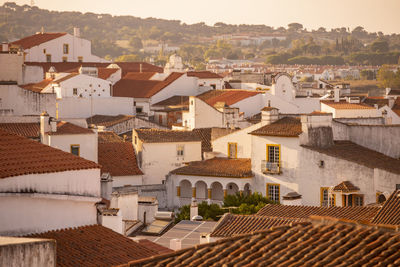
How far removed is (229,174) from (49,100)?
27.8 ft

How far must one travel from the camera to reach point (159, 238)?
1168 inches

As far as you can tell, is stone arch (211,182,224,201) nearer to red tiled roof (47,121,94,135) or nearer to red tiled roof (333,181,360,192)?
red tiled roof (47,121,94,135)

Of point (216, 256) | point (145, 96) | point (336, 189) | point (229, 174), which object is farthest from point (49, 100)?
point (216, 256)

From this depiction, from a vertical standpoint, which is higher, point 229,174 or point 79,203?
point 79,203

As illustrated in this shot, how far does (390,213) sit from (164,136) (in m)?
29.5

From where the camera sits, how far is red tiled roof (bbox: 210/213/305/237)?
24578mm

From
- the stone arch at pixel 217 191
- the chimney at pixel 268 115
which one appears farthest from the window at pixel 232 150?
the chimney at pixel 268 115

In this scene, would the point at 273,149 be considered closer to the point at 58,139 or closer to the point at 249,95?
the point at 58,139

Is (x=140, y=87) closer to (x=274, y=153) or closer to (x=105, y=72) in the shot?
(x=105, y=72)

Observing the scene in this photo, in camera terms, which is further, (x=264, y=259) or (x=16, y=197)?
(x=16, y=197)

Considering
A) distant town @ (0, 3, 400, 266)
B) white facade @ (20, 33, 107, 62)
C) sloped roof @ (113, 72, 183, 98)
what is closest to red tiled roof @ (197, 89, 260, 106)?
distant town @ (0, 3, 400, 266)

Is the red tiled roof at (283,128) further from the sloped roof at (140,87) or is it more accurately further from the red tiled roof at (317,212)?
the sloped roof at (140,87)

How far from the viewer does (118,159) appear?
5044cm

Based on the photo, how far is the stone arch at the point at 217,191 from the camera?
161 feet
